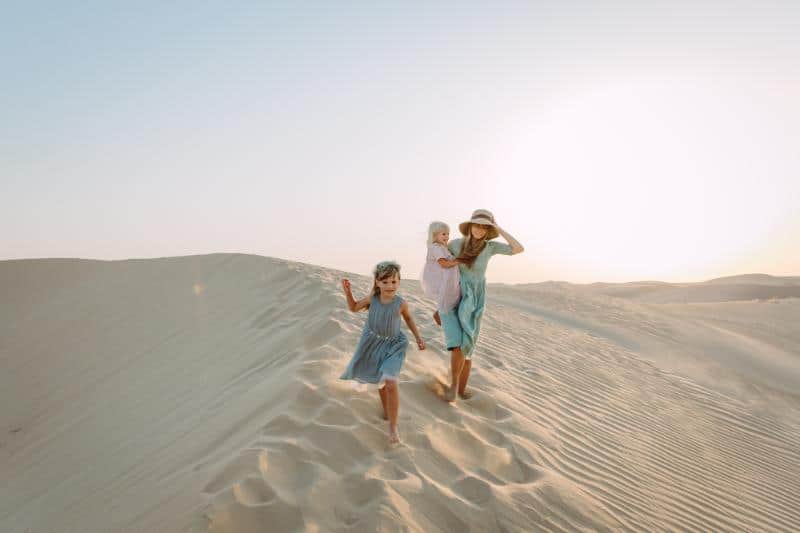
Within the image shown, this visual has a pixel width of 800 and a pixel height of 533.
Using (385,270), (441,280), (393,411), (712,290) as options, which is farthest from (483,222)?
(712,290)

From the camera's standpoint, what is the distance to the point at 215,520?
264cm

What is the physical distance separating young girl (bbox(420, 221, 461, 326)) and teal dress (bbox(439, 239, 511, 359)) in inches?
2.8

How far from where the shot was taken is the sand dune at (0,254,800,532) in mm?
3051

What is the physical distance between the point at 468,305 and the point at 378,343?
966mm

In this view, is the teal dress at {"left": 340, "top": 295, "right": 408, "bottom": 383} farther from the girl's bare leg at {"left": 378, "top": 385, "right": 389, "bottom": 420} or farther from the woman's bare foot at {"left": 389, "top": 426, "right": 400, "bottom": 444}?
the woman's bare foot at {"left": 389, "top": 426, "right": 400, "bottom": 444}

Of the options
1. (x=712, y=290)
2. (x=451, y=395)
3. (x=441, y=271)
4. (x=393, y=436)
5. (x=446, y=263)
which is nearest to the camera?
(x=393, y=436)

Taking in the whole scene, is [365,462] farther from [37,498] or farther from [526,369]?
[526,369]

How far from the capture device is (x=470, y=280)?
14.8ft

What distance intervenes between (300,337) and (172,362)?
8.72ft

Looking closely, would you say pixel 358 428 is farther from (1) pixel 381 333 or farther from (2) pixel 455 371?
(2) pixel 455 371

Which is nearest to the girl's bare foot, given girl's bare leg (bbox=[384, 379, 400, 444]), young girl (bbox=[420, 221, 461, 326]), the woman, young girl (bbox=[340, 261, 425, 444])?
the woman

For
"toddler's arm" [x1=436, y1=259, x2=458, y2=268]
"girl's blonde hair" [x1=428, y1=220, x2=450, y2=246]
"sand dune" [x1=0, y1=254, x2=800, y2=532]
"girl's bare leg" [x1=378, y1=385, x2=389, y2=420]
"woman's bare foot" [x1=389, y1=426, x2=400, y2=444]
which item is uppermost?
"girl's blonde hair" [x1=428, y1=220, x2=450, y2=246]

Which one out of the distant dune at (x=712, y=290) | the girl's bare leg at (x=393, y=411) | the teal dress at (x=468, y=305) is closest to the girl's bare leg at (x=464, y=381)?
the teal dress at (x=468, y=305)

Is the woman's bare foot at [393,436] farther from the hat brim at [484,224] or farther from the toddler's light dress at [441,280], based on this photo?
the hat brim at [484,224]
